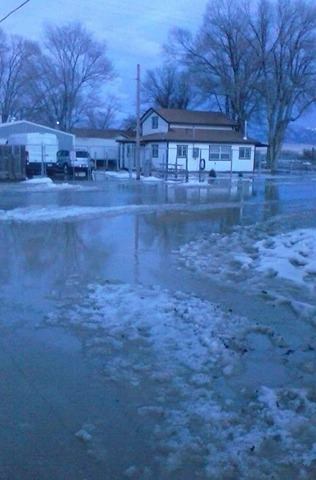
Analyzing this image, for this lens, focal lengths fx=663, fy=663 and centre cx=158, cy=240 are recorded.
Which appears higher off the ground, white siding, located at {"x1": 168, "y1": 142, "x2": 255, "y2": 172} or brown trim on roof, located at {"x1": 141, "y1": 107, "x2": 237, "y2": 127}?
brown trim on roof, located at {"x1": 141, "y1": 107, "x2": 237, "y2": 127}

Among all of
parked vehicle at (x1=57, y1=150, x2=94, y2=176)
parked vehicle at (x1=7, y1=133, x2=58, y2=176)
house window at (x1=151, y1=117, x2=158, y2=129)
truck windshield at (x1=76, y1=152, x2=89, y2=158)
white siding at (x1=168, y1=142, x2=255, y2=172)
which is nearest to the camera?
parked vehicle at (x1=7, y1=133, x2=58, y2=176)

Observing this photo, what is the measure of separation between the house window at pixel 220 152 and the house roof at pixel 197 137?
631 millimetres

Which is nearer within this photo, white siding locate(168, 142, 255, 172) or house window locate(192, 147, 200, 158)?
white siding locate(168, 142, 255, 172)

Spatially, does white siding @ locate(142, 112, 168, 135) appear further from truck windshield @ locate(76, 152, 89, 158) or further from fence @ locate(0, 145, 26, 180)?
fence @ locate(0, 145, 26, 180)

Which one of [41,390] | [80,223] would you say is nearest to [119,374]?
[41,390]

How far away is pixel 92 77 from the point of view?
290ft

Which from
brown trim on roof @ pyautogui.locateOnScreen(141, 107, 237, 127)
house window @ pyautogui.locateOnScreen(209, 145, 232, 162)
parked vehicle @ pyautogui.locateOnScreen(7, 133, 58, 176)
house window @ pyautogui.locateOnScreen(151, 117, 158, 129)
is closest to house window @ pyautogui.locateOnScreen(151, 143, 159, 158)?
brown trim on roof @ pyautogui.locateOnScreen(141, 107, 237, 127)

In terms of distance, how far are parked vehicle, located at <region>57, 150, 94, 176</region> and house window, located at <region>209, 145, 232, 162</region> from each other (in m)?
16.0

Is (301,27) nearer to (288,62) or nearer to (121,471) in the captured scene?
(288,62)

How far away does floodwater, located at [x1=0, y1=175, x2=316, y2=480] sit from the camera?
13.7ft

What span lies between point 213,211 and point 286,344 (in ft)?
51.9

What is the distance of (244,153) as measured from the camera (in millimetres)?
62656

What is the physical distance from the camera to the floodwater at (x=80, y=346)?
4188 mm

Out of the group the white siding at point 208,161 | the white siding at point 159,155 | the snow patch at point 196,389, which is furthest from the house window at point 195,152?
the snow patch at point 196,389
